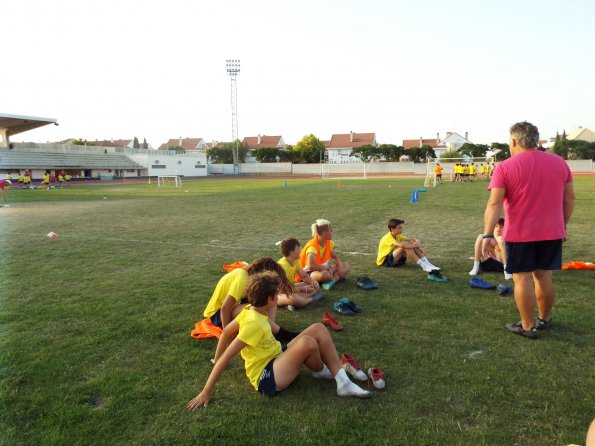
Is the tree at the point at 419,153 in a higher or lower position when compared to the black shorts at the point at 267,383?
higher

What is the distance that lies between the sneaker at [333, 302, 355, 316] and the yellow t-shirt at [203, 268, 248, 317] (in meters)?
1.40

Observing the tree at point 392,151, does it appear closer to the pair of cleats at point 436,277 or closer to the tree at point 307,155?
the tree at point 307,155


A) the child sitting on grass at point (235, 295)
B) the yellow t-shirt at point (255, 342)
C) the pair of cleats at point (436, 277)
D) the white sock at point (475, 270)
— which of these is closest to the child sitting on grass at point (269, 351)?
the yellow t-shirt at point (255, 342)

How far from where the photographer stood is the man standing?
4.40 meters

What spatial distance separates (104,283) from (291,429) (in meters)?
4.91

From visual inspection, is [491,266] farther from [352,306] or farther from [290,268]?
[290,268]

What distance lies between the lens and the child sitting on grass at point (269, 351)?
351cm

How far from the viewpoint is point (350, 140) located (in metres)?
111

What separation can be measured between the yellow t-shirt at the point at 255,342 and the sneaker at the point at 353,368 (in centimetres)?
60

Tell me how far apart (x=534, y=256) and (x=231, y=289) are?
3104mm

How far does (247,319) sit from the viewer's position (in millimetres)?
3582

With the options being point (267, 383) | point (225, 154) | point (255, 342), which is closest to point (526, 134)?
point (255, 342)

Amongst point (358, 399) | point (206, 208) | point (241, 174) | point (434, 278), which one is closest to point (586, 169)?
point (241, 174)

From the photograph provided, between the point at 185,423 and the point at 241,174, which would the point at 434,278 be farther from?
the point at 241,174
